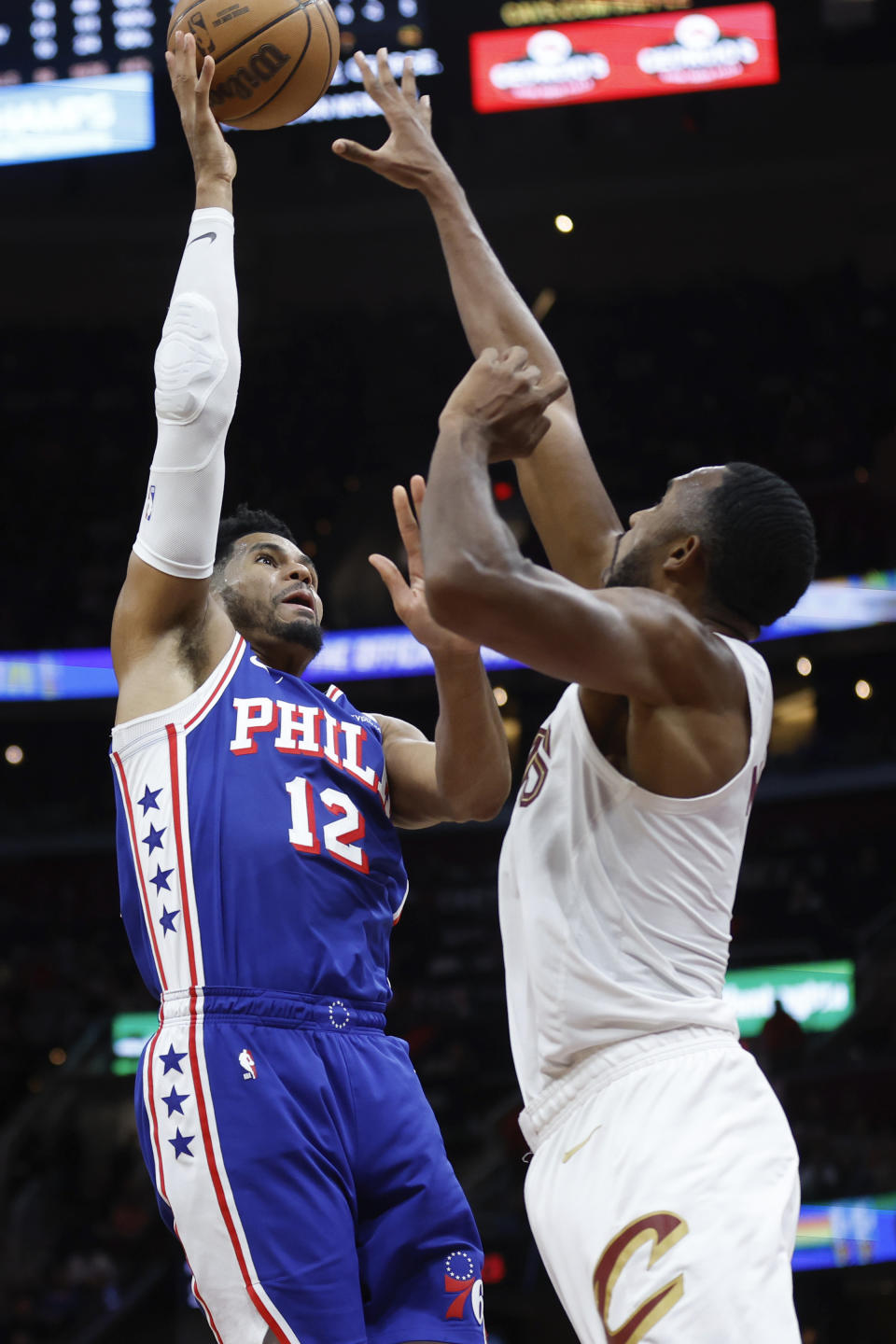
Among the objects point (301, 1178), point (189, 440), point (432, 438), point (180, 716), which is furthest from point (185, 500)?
point (432, 438)

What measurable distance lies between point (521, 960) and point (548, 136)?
1049 cm

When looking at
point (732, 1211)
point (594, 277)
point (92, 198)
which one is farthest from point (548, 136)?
point (732, 1211)

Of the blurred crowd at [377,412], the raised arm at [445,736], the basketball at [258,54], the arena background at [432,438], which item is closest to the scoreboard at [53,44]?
the arena background at [432,438]

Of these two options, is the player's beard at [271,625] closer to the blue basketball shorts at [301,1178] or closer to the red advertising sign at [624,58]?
the blue basketball shorts at [301,1178]

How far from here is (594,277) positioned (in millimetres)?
16500

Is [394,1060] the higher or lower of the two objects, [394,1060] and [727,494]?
the lower

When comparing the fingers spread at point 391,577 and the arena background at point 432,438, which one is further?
the arena background at point 432,438

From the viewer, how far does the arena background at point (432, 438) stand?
43.5ft

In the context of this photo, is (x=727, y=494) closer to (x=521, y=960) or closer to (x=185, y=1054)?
(x=521, y=960)

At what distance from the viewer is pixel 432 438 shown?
54.5ft

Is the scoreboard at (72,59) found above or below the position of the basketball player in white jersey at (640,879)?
above

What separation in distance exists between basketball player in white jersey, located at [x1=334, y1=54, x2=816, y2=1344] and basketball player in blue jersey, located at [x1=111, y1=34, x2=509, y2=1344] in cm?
43

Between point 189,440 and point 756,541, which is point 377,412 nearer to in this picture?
point 189,440

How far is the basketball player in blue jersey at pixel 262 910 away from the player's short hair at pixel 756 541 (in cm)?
61
